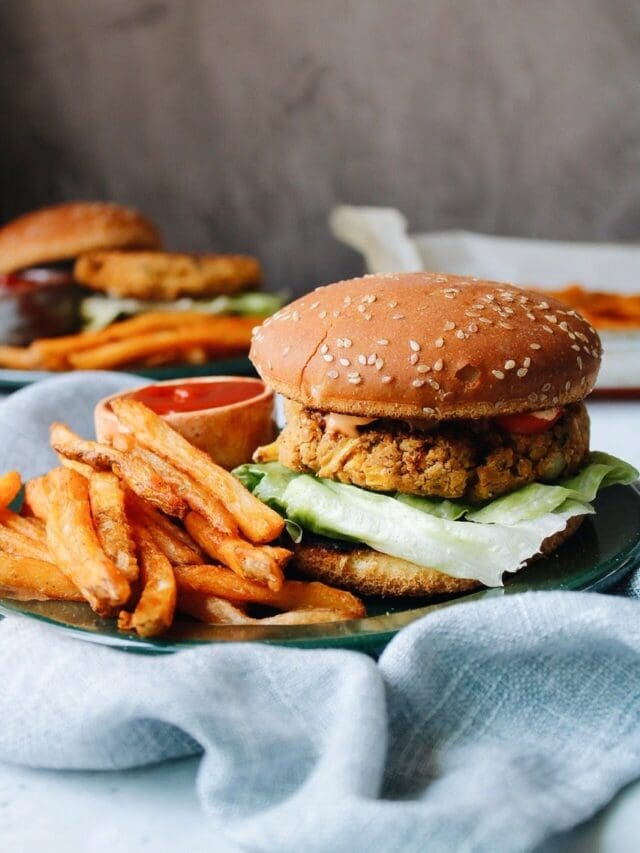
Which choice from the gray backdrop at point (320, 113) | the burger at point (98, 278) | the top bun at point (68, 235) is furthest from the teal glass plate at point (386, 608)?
the gray backdrop at point (320, 113)

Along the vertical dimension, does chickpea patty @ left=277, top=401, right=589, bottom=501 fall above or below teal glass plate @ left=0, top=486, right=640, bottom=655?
above

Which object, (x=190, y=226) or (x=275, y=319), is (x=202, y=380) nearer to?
(x=275, y=319)

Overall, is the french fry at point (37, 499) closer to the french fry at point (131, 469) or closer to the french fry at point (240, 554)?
the french fry at point (131, 469)

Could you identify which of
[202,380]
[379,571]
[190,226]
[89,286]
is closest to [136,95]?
[190,226]

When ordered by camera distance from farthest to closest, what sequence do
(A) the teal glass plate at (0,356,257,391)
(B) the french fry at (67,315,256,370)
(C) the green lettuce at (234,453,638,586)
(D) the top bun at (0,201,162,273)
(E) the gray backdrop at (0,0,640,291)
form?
(E) the gray backdrop at (0,0,640,291) < (D) the top bun at (0,201,162,273) < (B) the french fry at (67,315,256,370) < (A) the teal glass plate at (0,356,257,391) < (C) the green lettuce at (234,453,638,586)

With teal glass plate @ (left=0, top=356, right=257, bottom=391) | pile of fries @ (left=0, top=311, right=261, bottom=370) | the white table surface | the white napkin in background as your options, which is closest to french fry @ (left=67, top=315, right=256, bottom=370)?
pile of fries @ (left=0, top=311, right=261, bottom=370)

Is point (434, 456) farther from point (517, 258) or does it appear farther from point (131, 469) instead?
point (517, 258)

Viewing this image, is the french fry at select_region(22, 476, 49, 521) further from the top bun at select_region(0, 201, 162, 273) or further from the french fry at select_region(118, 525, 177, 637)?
the top bun at select_region(0, 201, 162, 273)
